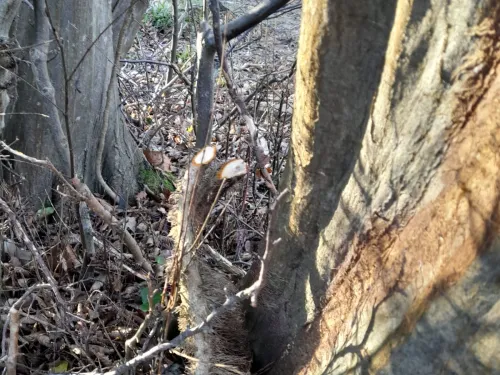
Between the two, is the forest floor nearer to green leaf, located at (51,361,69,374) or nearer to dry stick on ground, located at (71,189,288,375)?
green leaf, located at (51,361,69,374)

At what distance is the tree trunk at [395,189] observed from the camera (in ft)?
3.70

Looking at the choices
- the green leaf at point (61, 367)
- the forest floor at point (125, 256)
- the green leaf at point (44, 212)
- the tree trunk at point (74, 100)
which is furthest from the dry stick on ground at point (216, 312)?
the green leaf at point (44, 212)

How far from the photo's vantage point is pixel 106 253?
2.47 m

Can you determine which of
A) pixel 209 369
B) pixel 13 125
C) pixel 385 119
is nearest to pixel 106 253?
pixel 209 369

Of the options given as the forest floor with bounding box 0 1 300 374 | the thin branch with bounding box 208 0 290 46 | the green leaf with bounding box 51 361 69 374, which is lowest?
the green leaf with bounding box 51 361 69 374

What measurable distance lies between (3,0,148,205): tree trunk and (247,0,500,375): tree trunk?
1.58 m

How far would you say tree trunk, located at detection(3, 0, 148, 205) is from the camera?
9.46 ft

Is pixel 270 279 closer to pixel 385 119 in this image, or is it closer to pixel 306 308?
pixel 306 308

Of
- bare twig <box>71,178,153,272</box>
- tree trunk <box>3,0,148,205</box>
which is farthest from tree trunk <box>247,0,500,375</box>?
tree trunk <box>3,0,148,205</box>

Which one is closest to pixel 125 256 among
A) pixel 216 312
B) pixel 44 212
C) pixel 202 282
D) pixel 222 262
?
pixel 44 212

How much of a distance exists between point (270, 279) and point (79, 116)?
1.90 meters

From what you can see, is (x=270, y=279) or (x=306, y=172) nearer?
(x=306, y=172)

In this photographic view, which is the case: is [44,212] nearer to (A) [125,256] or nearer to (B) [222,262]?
(A) [125,256]

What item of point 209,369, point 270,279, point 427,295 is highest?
point 427,295
